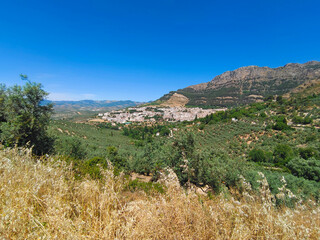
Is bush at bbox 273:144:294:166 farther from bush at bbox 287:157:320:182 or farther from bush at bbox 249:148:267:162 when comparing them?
bush at bbox 287:157:320:182

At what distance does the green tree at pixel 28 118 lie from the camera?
30.8 ft

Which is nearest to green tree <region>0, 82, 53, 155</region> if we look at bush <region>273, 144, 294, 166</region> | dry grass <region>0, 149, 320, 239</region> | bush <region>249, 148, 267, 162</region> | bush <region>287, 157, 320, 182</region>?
dry grass <region>0, 149, 320, 239</region>

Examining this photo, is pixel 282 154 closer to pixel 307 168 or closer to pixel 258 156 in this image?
pixel 258 156

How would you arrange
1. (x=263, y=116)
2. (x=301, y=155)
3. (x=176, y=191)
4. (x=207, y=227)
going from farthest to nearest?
(x=263, y=116), (x=301, y=155), (x=176, y=191), (x=207, y=227)

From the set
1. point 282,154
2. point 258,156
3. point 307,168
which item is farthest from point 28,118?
point 282,154

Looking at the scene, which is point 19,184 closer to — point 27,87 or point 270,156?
point 27,87

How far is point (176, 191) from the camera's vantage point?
2730mm

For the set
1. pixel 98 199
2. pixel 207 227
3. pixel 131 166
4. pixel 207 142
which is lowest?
pixel 207 142

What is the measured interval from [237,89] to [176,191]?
17982cm

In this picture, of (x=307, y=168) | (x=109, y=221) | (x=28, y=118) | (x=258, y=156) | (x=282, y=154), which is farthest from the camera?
(x=258, y=156)

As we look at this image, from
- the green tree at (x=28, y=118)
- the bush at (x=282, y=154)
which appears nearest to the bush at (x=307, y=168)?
the bush at (x=282, y=154)

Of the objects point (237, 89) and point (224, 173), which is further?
point (237, 89)

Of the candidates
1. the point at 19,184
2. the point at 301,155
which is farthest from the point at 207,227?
the point at 301,155

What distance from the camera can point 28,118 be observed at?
10.1 m
